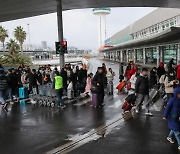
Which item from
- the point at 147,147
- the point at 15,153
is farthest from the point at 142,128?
the point at 15,153

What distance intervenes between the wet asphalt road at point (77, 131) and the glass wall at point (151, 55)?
1127 inches

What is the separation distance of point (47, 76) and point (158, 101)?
684 cm

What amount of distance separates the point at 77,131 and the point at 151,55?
34.2m

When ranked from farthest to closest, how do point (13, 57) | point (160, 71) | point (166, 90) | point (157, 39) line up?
point (13, 57)
point (157, 39)
point (160, 71)
point (166, 90)

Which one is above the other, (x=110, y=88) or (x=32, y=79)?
(x=32, y=79)

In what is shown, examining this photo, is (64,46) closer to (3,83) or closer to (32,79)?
(32,79)

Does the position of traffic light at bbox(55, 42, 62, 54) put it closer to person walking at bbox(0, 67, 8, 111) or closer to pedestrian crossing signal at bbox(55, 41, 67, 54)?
pedestrian crossing signal at bbox(55, 41, 67, 54)

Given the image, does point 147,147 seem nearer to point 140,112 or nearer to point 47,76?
point 140,112

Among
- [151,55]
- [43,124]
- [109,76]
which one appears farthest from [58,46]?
[151,55]

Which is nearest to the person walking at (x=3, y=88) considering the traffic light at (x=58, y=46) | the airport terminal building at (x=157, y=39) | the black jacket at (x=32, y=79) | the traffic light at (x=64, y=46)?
the black jacket at (x=32, y=79)

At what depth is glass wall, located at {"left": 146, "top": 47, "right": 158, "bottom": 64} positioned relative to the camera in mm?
37206

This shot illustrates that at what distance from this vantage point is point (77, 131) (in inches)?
292

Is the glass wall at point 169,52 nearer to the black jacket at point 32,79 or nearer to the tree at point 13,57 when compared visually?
the black jacket at point 32,79

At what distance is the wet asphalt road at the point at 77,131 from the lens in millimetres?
6027
